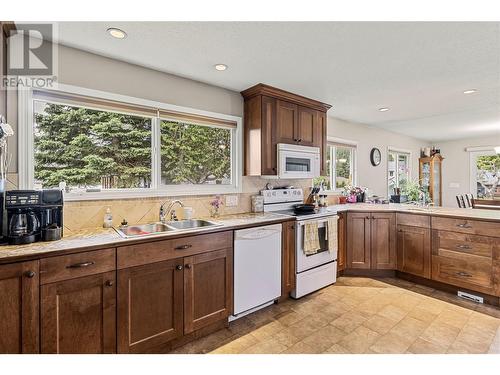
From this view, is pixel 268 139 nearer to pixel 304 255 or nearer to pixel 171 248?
pixel 304 255

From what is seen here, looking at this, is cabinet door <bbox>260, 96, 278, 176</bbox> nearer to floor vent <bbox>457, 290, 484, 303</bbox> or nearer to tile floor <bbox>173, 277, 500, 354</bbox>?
tile floor <bbox>173, 277, 500, 354</bbox>

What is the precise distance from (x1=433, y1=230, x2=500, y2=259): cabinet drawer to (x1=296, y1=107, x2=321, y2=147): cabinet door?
1844 millimetres

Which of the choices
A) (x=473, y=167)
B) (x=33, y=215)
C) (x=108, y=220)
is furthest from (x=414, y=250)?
(x=473, y=167)

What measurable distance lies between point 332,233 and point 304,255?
0.53 meters

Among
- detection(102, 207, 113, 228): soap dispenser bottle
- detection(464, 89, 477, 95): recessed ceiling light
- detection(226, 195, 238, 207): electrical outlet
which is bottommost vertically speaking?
detection(102, 207, 113, 228): soap dispenser bottle

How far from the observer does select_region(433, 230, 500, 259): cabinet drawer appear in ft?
8.58

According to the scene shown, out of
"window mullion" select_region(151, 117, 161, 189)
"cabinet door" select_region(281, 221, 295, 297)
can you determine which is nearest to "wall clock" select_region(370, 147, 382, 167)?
"cabinet door" select_region(281, 221, 295, 297)

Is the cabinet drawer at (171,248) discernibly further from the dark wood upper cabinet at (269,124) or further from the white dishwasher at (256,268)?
the dark wood upper cabinet at (269,124)

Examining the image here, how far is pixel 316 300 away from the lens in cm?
276

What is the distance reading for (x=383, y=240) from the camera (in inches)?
132

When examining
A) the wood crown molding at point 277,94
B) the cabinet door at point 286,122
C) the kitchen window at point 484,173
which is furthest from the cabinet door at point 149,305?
the kitchen window at point 484,173
